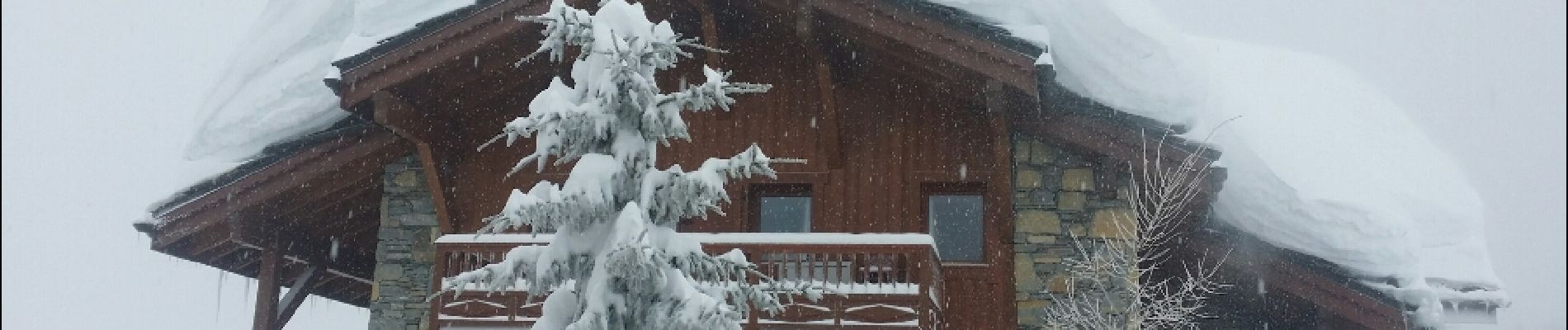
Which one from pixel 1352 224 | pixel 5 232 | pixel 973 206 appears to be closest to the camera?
pixel 1352 224

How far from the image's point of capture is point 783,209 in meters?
12.2

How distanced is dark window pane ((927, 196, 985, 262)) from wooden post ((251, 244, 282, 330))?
6.13 metres

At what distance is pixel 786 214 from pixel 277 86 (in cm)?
430

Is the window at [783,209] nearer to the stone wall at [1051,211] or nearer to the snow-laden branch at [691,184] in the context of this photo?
the stone wall at [1051,211]

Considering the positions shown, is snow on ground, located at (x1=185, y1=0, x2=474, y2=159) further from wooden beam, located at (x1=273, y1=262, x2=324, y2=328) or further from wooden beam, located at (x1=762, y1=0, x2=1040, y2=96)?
wooden beam, located at (x1=762, y1=0, x2=1040, y2=96)

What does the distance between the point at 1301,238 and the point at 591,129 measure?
6.22 meters

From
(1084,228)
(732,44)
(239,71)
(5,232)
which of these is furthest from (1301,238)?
(5,232)

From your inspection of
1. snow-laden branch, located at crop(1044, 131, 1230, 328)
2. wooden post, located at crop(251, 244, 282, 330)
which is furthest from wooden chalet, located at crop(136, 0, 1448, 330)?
wooden post, located at crop(251, 244, 282, 330)

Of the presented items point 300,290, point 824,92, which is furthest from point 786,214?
point 300,290

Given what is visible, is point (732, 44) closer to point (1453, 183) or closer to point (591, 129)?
point (591, 129)

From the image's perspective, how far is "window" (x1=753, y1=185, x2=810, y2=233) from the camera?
12.2 metres

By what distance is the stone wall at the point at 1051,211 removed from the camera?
11250 mm

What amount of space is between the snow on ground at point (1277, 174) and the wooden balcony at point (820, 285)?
1799 mm

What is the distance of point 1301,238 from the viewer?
11078mm
